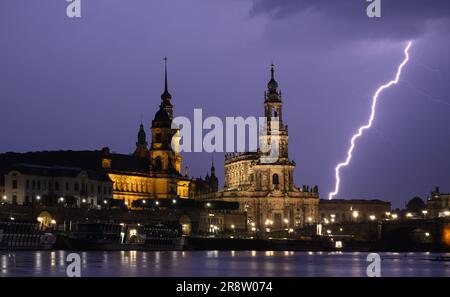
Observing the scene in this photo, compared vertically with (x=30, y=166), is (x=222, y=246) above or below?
below

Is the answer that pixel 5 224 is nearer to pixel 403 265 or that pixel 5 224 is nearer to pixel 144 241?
pixel 144 241

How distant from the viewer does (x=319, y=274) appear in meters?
92.2

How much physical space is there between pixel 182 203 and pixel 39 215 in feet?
120

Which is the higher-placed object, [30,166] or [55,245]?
[30,166]

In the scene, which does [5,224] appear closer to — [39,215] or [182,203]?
[39,215]

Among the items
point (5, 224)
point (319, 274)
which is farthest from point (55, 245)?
point (319, 274)

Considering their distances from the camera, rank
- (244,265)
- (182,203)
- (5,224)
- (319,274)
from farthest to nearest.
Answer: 1. (182,203)
2. (5,224)
3. (244,265)
4. (319,274)

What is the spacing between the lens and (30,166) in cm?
18725

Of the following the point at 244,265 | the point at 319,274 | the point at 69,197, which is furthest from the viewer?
the point at 69,197

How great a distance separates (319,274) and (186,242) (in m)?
75.3

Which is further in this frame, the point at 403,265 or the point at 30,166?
the point at 30,166
